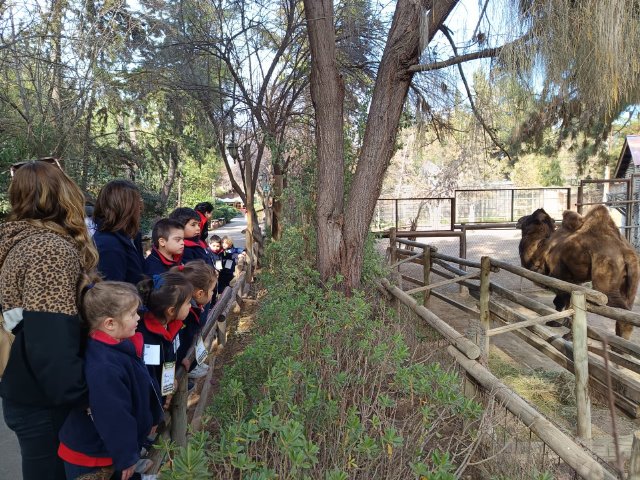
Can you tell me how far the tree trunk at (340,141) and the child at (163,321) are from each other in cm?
303

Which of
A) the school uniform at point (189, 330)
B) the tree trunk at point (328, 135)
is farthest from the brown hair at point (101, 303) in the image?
the tree trunk at point (328, 135)

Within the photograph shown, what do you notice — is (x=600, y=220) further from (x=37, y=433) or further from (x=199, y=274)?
(x=37, y=433)

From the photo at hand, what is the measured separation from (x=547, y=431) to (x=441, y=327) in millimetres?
1676

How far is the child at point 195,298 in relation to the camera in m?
3.07

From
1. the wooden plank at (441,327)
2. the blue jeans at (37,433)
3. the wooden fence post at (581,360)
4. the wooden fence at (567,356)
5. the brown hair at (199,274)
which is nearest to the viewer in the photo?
the blue jeans at (37,433)

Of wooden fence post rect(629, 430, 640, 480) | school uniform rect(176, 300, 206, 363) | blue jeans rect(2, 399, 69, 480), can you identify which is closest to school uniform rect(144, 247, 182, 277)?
school uniform rect(176, 300, 206, 363)

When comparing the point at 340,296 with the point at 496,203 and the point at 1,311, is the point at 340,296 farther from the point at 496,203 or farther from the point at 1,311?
the point at 496,203

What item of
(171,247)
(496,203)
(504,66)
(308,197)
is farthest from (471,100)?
(496,203)

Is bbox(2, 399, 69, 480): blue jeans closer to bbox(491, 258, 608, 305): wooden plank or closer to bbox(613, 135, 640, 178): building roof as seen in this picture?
bbox(491, 258, 608, 305): wooden plank

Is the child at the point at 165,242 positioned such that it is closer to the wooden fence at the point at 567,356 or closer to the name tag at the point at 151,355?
the name tag at the point at 151,355

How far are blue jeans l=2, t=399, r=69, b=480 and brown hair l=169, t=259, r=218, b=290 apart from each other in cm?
120

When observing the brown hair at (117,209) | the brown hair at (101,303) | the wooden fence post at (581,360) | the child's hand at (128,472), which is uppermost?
the brown hair at (117,209)

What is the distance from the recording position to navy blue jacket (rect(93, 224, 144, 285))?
9.39 ft

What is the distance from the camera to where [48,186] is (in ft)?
6.53
